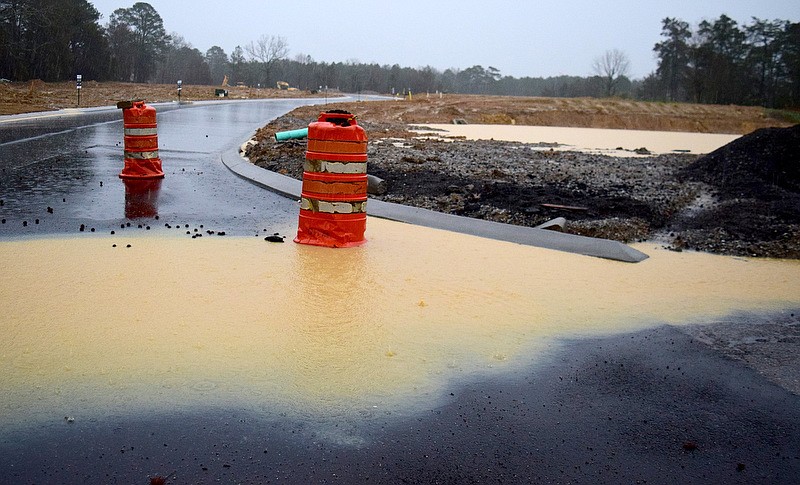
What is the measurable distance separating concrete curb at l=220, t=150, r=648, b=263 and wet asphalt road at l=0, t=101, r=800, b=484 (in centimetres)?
301

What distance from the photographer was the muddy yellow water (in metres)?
4.18

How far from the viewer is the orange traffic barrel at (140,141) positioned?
12586 mm

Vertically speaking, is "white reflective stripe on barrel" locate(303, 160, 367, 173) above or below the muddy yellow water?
above

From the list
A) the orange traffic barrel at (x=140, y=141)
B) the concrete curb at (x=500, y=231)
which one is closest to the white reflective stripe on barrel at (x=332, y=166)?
the concrete curb at (x=500, y=231)

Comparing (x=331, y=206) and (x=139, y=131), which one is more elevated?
(x=139, y=131)

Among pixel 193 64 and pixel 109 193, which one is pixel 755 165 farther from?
pixel 193 64

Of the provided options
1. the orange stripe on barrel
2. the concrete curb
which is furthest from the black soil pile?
the orange stripe on barrel

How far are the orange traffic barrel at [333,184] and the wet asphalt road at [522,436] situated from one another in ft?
11.8

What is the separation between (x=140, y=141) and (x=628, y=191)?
9.12 meters

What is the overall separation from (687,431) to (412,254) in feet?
14.7

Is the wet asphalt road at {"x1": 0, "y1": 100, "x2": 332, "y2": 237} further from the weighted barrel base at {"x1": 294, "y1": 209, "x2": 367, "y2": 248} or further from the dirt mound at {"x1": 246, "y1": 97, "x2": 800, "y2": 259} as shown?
the dirt mound at {"x1": 246, "y1": 97, "x2": 800, "y2": 259}

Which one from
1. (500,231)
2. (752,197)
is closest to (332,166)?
(500,231)

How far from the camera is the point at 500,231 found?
30.9 feet

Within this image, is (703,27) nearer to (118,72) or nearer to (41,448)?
(118,72)
